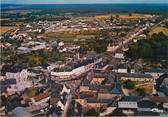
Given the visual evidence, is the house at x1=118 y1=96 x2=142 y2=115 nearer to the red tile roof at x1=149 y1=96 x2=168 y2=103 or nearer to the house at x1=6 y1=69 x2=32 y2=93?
the red tile roof at x1=149 y1=96 x2=168 y2=103

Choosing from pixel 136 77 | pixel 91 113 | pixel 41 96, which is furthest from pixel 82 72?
pixel 91 113

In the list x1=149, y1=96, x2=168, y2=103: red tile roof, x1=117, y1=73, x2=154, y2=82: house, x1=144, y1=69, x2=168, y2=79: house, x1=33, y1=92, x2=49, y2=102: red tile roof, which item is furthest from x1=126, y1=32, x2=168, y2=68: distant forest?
x1=33, y1=92, x2=49, y2=102: red tile roof

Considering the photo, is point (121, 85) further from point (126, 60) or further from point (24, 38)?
point (24, 38)

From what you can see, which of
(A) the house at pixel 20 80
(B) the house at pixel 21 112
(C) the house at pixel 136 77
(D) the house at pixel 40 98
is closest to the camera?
(B) the house at pixel 21 112

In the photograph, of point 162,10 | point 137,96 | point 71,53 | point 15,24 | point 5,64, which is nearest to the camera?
point 137,96

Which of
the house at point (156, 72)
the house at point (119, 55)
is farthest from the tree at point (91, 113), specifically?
the house at point (119, 55)

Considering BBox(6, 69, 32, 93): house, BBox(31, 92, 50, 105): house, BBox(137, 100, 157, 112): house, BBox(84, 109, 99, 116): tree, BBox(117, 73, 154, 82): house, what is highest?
BBox(84, 109, 99, 116): tree

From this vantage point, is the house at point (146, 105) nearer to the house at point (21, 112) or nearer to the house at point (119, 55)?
the house at point (21, 112)

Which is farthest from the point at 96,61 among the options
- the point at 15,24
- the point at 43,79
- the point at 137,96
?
the point at 15,24
